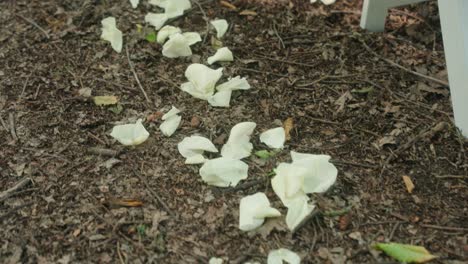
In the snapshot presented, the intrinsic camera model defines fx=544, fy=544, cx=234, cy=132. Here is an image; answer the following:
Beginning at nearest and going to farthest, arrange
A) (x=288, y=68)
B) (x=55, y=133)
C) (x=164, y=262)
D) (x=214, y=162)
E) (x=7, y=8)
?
(x=164, y=262)
(x=214, y=162)
(x=55, y=133)
(x=288, y=68)
(x=7, y=8)

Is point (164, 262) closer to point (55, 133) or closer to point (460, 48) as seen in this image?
point (55, 133)

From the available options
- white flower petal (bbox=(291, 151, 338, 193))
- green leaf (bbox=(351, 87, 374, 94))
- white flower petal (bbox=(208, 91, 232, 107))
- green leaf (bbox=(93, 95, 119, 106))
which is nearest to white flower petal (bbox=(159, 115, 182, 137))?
white flower petal (bbox=(208, 91, 232, 107))

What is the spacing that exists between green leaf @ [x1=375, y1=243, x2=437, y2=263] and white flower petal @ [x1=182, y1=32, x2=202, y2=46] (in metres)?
1.47

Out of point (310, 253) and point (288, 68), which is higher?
point (288, 68)

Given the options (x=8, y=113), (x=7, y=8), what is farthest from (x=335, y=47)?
(x=7, y=8)

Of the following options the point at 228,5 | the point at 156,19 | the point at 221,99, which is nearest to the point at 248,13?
the point at 228,5

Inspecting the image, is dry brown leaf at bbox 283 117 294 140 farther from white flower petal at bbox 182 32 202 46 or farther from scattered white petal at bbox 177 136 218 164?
white flower petal at bbox 182 32 202 46

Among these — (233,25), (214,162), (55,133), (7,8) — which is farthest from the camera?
(7,8)

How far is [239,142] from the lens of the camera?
2.32 meters

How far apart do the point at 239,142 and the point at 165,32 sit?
3.02ft

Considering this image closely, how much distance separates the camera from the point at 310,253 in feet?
6.37

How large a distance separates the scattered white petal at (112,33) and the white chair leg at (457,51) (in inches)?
63.1

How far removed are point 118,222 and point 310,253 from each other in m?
0.72

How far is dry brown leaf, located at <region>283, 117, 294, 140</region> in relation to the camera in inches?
94.0
